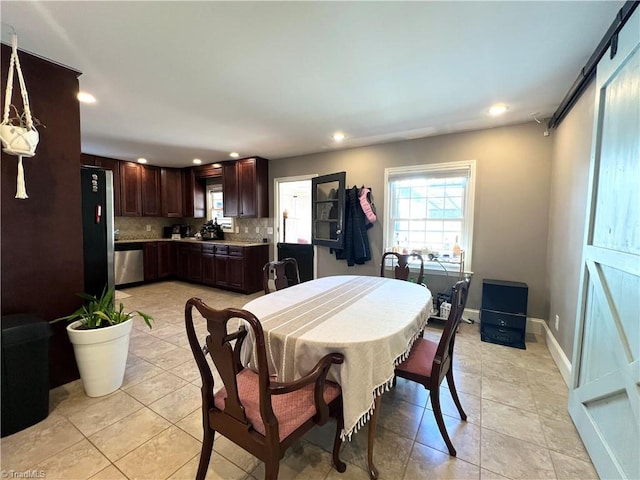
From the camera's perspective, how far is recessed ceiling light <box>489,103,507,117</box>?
2.64m

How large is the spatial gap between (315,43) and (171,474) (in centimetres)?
255

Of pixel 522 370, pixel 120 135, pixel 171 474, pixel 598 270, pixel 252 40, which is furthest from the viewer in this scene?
pixel 120 135

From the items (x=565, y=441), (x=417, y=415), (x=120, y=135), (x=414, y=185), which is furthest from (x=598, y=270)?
(x=120, y=135)

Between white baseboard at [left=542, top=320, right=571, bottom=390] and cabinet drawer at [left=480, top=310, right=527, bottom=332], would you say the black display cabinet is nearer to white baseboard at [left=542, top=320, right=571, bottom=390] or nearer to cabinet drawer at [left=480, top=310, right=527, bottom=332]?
cabinet drawer at [left=480, top=310, right=527, bottom=332]

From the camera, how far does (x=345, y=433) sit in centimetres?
129

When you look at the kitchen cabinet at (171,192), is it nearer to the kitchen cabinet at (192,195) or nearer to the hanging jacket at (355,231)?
the kitchen cabinet at (192,195)

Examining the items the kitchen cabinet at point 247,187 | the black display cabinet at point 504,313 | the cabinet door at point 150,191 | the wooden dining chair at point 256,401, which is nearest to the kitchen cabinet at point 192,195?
the cabinet door at point 150,191

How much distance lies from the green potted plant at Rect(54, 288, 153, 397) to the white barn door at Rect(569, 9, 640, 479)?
110 inches

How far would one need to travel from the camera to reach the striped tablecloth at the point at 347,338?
1280mm

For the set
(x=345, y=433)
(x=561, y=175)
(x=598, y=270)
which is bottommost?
(x=345, y=433)

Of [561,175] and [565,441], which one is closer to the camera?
[565,441]

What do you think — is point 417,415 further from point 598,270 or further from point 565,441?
point 598,270

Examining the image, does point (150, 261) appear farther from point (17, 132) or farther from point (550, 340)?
point (550, 340)

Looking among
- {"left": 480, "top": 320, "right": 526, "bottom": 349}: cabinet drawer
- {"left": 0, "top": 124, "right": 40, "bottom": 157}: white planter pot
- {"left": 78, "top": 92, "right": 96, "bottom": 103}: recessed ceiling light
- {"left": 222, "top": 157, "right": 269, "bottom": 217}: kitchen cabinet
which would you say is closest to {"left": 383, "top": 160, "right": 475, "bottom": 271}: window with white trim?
{"left": 480, "top": 320, "right": 526, "bottom": 349}: cabinet drawer
